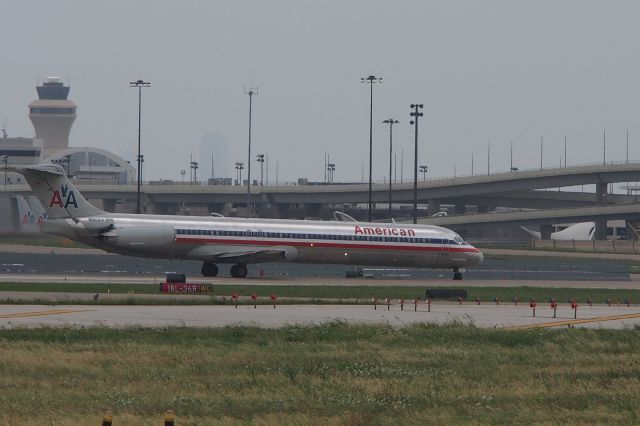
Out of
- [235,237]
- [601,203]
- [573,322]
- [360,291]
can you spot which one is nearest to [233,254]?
[235,237]

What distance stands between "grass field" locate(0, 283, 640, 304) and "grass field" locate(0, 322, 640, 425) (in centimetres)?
1658

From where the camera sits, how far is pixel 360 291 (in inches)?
2422

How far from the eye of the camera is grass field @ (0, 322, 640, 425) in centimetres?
2411

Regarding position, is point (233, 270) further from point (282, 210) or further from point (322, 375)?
point (282, 210)

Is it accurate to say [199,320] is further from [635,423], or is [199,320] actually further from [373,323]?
[635,423]

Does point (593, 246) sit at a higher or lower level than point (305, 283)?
higher

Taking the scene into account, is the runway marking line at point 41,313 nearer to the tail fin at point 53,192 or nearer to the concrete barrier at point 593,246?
the tail fin at point 53,192

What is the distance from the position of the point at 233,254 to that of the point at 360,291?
1127 cm

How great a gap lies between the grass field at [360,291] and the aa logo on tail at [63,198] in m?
8.52

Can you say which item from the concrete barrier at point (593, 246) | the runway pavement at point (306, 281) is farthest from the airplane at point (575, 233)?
the runway pavement at point (306, 281)

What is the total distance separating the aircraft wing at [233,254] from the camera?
6981cm

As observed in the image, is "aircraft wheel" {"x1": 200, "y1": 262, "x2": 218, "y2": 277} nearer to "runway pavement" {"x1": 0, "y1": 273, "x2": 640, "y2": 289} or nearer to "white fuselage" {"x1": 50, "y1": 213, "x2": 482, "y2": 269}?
"runway pavement" {"x1": 0, "y1": 273, "x2": 640, "y2": 289}

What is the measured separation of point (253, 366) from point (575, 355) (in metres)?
9.54

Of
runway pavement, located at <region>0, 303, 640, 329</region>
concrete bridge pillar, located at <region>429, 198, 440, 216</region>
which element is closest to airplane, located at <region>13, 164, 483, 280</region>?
runway pavement, located at <region>0, 303, 640, 329</region>
